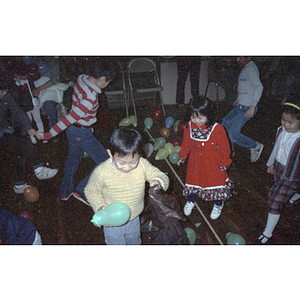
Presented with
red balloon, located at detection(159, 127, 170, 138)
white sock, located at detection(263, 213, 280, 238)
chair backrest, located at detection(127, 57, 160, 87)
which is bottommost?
white sock, located at detection(263, 213, 280, 238)

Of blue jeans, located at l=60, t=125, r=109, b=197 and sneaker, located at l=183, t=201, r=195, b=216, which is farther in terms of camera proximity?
sneaker, located at l=183, t=201, r=195, b=216

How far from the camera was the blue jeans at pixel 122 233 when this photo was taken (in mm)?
1567

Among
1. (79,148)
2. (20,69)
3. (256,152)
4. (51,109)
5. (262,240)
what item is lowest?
(262,240)

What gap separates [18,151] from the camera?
2.44m

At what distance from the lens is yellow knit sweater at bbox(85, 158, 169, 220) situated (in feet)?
4.65

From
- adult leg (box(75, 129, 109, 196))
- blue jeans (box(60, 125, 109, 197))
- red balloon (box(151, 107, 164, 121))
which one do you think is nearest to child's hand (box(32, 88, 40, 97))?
blue jeans (box(60, 125, 109, 197))

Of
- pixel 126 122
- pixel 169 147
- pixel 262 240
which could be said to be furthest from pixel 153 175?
pixel 126 122

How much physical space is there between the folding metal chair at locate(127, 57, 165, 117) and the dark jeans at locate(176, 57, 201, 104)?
22.5 inches

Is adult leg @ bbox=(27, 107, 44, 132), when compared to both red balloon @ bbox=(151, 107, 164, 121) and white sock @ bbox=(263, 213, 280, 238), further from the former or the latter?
white sock @ bbox=(263, 213, 280, 238)

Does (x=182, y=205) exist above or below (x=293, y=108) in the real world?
below

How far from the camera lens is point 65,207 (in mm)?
2561

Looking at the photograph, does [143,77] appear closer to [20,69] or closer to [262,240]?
[20,69]

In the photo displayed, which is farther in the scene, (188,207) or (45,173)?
(45,173)

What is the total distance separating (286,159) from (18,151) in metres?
2.57
